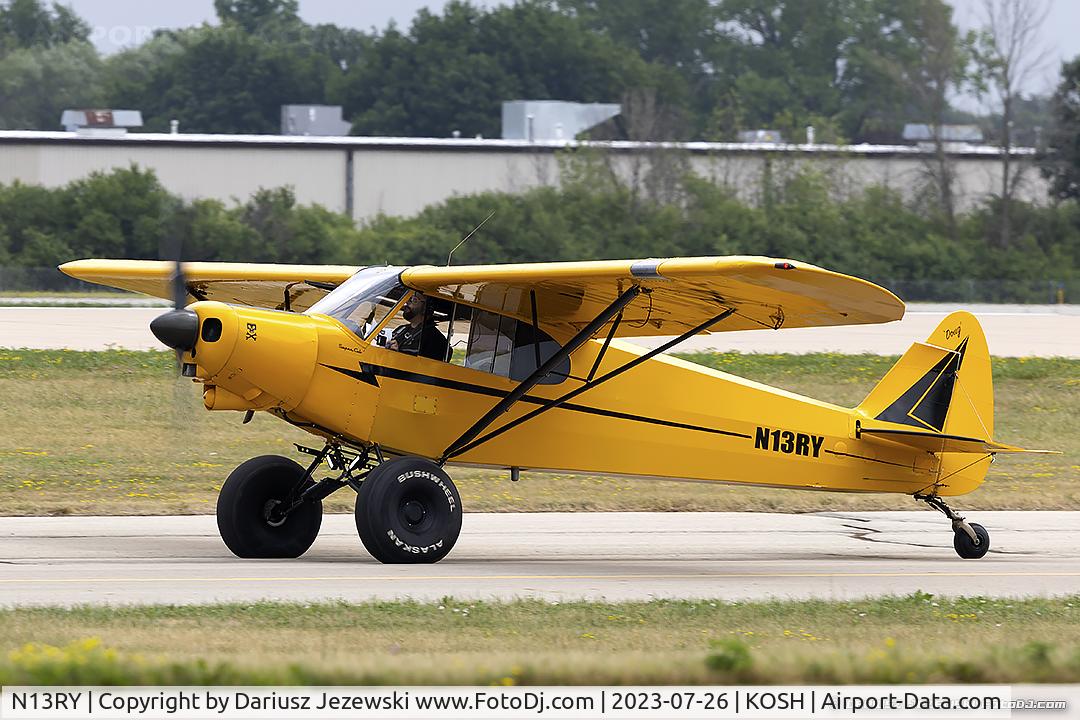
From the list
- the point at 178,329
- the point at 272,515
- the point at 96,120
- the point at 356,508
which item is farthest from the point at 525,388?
the point at 96,120

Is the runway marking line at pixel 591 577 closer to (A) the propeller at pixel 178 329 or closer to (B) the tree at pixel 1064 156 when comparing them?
(A) the propeller at pixel 178 329

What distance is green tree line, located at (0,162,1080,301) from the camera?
57875 millimetres

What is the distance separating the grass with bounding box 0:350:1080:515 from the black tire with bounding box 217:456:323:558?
0.78 m

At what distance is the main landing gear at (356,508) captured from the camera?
12.8m

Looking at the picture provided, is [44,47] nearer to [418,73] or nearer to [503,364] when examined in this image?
[418,73]

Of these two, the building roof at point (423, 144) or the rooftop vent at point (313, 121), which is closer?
the building roof at point (423, 144)

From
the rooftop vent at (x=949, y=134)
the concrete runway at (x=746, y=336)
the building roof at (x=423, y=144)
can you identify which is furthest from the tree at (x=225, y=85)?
the concrete runway at (x=746, y=336)

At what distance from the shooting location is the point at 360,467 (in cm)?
1366

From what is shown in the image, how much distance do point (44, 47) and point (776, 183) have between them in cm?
8638

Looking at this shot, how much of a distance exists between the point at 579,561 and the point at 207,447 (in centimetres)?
1019

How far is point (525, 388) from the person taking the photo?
1385 centimetres

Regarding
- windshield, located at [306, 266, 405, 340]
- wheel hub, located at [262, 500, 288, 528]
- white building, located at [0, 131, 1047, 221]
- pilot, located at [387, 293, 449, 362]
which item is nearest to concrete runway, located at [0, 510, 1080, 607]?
wheel hub, located at [262, 500, 288, 528]
